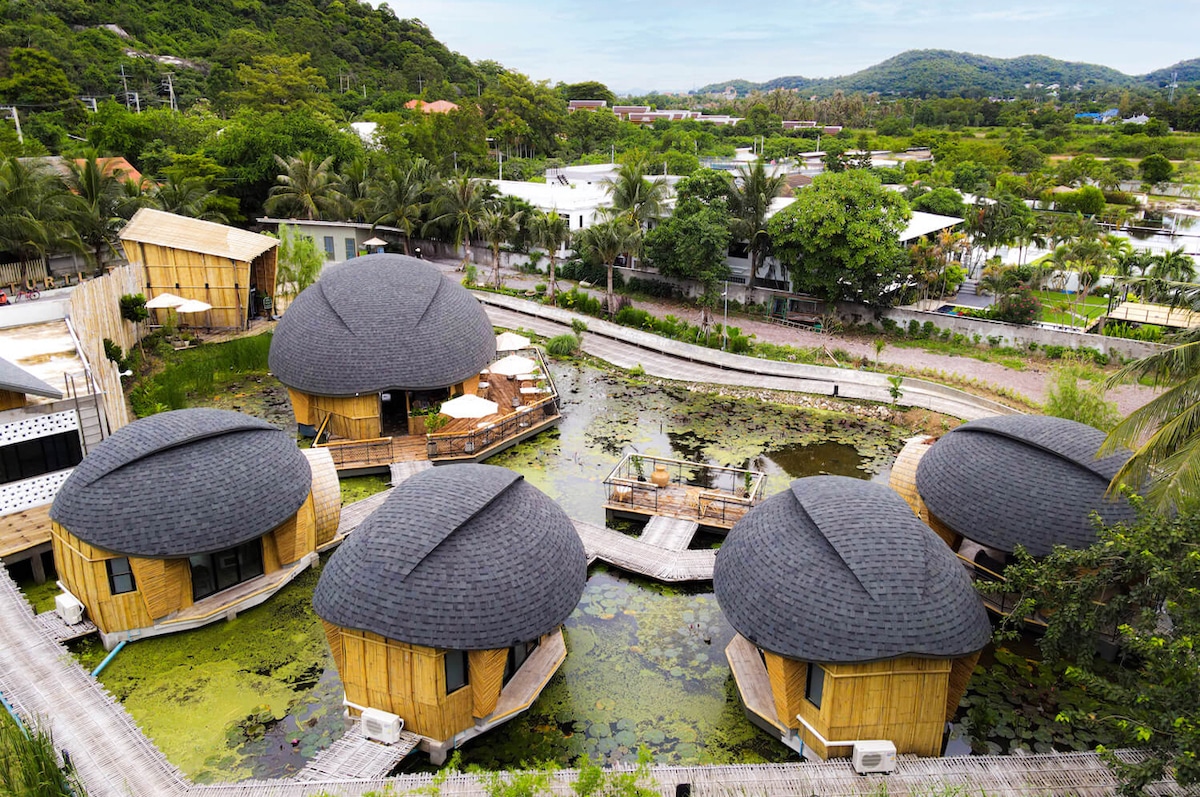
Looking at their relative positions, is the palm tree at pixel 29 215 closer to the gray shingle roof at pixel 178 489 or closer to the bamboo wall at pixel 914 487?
the gray shingle roof at pixel 178 489

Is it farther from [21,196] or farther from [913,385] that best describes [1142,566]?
[21,196]

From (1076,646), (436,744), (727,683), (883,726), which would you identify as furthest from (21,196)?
(1076,646)

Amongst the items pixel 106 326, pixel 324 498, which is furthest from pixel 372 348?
pixel 106 326

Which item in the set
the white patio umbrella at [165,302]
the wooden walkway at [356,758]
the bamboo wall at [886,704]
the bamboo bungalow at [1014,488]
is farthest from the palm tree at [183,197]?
the bamboo wall at [886,704]

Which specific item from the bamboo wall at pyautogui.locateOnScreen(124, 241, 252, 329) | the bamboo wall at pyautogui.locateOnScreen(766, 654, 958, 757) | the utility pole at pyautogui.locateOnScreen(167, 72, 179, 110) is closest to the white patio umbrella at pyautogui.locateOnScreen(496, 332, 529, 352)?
the bamboo wall at pyautogui.locateOnScreen(124, 241, 252, 329)

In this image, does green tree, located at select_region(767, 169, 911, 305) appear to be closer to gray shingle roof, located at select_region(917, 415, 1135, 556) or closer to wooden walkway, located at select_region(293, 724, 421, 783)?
gray shingle roof, located at select_region(917, 415, 1135, 556)
